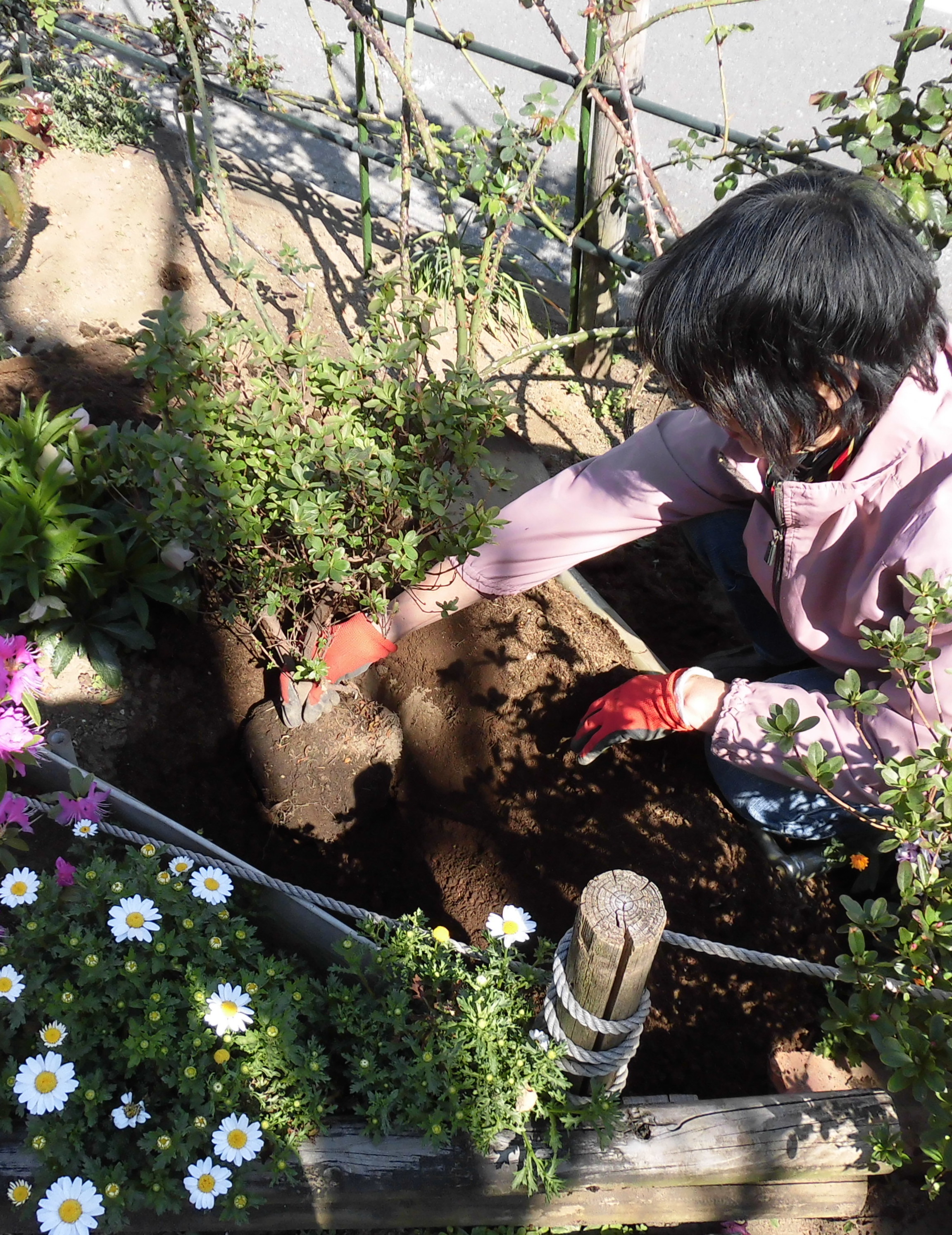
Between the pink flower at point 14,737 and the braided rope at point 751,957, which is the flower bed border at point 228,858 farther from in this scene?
the braided rope at point 751,957

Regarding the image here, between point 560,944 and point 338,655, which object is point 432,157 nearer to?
point 338,655

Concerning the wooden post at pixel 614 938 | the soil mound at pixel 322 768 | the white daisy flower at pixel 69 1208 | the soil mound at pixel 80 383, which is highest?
the wooden post at pixel 614 938

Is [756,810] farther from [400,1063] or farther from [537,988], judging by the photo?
[400,1063]

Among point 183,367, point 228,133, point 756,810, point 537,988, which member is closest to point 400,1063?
point 537,988

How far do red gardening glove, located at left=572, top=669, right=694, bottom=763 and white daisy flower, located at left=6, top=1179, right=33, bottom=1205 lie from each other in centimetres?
139

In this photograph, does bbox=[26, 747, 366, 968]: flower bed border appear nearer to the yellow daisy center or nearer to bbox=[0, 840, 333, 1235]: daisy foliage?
bbox=[0, 840, 333, 1235]: daisy foliage

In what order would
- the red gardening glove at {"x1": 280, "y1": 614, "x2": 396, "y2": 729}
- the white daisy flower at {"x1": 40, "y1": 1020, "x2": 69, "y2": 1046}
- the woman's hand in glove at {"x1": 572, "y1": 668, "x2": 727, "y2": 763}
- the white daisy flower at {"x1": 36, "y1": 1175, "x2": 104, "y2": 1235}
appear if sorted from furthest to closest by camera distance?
the red gardening glove at {"x1": 280, "y1": 614, "x2": 396, "y2": 729} < the woman's hand in glove at {"x1": 572, "y1": 668, "x2": 727, "y2": 763} < the white daisy flower at {"x1": 40, "y1": 1020, "x2": 69, "y2": 1046} < the white daisy flower at {"x1": 36, "y1": 1175, "x2": 104, "y2": 1235}

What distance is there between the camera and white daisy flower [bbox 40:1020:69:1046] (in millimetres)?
1446

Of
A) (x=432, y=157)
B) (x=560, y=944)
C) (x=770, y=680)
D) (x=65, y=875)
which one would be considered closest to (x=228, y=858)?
(x=65, y=875)

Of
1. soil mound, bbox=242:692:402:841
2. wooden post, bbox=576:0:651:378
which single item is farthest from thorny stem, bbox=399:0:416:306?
soil mound, bbox=242:692:402:841

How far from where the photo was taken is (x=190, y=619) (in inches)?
97.1

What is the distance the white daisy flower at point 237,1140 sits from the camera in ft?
4.61

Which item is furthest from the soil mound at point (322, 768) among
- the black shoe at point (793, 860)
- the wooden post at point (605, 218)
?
the wooden post at point (605, 218)

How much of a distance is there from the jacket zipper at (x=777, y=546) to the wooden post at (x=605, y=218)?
1.59m
